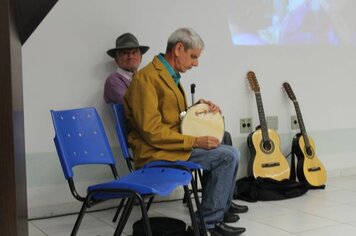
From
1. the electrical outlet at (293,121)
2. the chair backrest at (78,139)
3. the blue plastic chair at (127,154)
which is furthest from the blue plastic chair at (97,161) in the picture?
the electrical outlet at (293,121)

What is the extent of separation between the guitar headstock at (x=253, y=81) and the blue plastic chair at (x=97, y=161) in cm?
177

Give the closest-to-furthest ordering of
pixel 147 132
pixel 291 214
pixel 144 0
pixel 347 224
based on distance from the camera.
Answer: pixel 147 132
pixel 347 224
pixel 291 214
pixel 144 0

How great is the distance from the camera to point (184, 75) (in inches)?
142

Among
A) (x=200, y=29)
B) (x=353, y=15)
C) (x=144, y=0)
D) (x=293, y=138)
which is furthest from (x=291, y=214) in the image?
(x=353, y=15)

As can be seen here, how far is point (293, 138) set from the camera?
4090mm

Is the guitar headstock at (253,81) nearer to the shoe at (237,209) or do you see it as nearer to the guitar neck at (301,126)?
the guitar neck at (301,126)

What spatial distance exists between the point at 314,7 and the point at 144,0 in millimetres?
1732

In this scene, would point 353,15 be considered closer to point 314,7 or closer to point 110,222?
point 314,7

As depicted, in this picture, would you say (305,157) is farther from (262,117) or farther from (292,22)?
(292,22)

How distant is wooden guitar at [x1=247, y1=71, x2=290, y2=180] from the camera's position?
3.69 metres

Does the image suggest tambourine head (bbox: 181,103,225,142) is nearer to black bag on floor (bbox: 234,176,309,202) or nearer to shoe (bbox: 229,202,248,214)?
shoe (bbox: 229,202,248,214)

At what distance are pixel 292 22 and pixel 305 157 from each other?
Answer: 1.22 m

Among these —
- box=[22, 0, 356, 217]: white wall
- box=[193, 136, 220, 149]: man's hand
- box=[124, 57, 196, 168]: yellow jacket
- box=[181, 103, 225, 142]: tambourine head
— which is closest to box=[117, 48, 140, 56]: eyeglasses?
box=[22, 0, 356, 217]: white wall

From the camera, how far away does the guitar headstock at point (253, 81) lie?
12.6 feet
